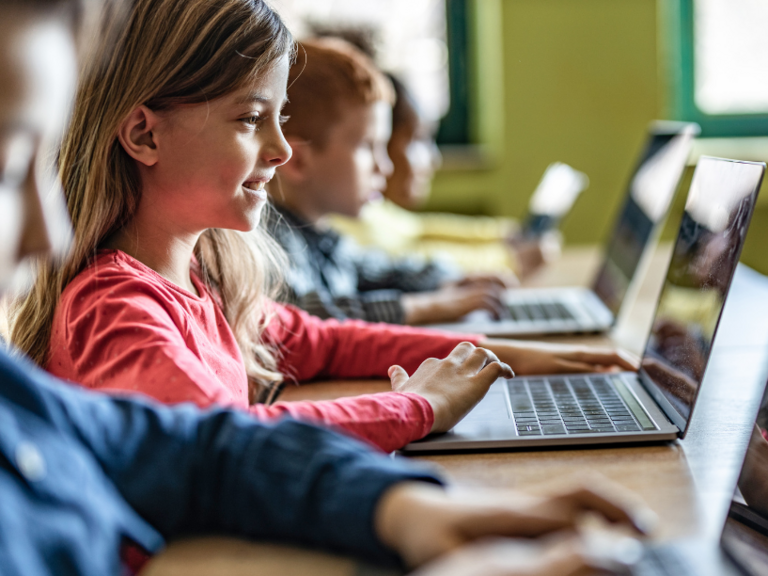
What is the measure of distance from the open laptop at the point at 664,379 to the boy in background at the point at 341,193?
41cm

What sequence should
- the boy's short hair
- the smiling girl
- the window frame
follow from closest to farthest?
the smiling girl < the boy's short hair < the window frame

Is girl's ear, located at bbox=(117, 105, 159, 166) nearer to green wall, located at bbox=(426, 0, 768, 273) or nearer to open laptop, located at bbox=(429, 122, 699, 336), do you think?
open laptop, located at bbox=(429, 122, 699, 336)

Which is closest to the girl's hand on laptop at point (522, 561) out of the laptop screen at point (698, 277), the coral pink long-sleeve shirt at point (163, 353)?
the coral pink long-sleeve shirt at point (163, 353)

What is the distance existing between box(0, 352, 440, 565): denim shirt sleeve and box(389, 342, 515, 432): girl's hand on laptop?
0.19m

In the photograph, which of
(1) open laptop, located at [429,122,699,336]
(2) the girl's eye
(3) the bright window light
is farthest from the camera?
(3) the bright window light

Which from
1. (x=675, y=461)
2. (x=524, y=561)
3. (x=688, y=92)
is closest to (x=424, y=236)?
(x=688, y=92)

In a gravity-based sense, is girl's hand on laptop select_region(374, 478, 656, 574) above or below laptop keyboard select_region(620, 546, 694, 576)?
above

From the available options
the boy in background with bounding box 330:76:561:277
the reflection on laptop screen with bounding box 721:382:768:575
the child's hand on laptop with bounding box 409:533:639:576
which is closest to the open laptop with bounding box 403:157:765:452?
the reflection on laptop screen with bounding box 721:382:768:575

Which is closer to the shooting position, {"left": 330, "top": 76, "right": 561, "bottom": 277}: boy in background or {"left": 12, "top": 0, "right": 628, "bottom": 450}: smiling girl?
{"left": 12, "top": 0, "right": 628, "bottom": 450}: smiling girl

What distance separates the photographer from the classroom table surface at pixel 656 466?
0.45 metres

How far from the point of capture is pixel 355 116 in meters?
1.37

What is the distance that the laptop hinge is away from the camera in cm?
63

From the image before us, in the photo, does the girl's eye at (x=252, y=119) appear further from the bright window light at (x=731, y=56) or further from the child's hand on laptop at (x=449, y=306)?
the bright window light at (x=731, y=56)

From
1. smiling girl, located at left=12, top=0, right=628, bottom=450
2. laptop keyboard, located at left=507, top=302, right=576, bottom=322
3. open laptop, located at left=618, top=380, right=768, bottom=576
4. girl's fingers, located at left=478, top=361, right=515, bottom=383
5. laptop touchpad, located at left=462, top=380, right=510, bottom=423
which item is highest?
smiling girl, located at left=12, top=0, right=628, bottom=450
